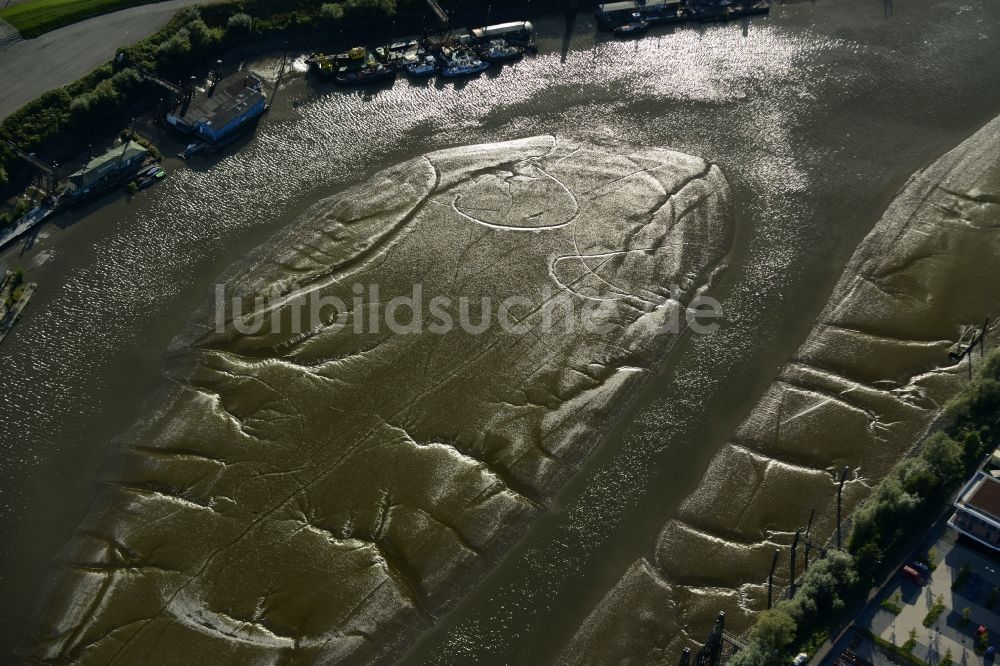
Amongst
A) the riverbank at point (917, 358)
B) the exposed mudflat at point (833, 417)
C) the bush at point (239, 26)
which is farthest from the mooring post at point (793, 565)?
the bush at point (239, 26)

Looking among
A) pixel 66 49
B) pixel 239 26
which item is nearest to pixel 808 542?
pixel 239 26

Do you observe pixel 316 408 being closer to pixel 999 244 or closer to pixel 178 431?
pixel 178 431

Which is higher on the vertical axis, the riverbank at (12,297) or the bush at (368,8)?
the bush at (368,8)

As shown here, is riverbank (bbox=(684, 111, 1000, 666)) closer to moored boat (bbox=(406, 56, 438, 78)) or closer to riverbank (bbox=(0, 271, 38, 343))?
moored boat (bbox=(406, 56, 438, 78))

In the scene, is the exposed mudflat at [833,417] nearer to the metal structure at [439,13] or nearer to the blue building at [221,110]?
the metal structure at [439,13]

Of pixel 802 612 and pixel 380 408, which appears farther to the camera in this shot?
pixel 380 408

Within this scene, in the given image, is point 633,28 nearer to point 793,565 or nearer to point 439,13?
point 439,13

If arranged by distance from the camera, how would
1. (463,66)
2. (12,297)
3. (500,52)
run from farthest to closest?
(500,52), (463,66), (12,297)
